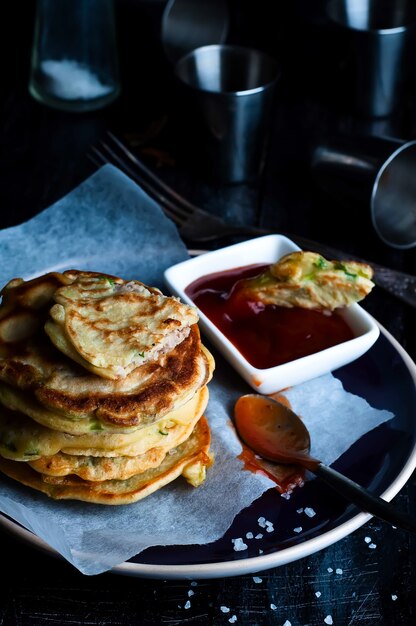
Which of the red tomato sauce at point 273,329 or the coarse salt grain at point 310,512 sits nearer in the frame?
the coarse salt grain at point 310,512

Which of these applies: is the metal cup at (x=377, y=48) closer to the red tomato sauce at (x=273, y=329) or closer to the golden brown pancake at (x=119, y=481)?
the red tomato sauce at (x=273, y=329)

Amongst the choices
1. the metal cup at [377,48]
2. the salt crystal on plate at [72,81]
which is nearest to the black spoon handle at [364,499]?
the metal cup at [377,48]

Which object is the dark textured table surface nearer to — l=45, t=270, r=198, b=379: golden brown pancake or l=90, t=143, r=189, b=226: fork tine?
l=90, t=143, r=189, b=226: fork tine

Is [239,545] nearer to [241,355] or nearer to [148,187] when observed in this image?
[241,355]

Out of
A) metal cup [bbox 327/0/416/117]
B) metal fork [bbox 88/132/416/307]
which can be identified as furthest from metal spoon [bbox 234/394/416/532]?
metal cup [bbox 327/0/416/117]

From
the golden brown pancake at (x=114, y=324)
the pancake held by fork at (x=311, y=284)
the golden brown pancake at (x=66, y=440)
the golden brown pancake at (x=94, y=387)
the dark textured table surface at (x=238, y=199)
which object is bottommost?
the dark textured table surface at (x=238, y=199)

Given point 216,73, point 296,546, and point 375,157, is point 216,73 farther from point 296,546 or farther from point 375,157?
point 296,546
